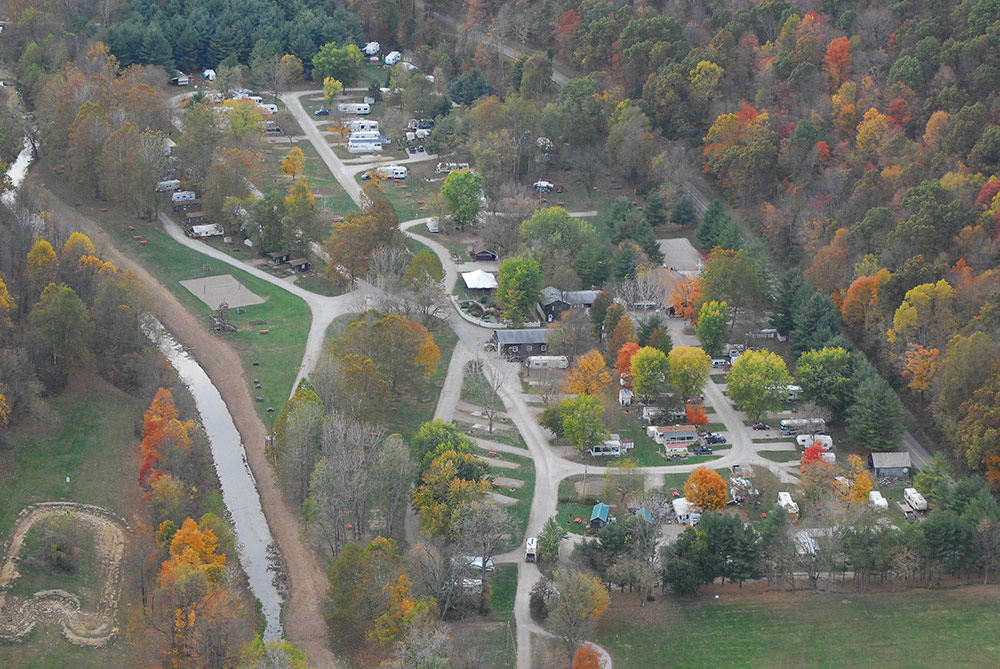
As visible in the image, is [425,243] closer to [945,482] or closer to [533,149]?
[533,149]

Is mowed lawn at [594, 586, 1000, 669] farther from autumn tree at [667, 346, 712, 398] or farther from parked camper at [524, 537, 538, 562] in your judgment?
autumn tree at [667, 346, 712, 398]

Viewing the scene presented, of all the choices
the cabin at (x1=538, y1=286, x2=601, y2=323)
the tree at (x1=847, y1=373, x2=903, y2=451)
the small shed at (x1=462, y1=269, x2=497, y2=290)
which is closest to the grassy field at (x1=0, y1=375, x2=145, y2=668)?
the small shed at (x1=462, y1=269, x2=497, y2=290)

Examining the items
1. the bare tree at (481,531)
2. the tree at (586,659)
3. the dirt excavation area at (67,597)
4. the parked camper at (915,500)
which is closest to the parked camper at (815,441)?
the parked camper at (915,500)

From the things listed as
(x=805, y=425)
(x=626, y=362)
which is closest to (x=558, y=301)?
(x=626, y=362)

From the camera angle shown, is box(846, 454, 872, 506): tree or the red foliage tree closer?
box(846, 454, 872, 506): tree

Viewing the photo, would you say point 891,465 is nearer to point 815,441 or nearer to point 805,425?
point 815,441

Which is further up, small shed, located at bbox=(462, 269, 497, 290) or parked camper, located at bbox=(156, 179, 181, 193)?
parked camper, located at bbox=(156, 179, 181, 193)

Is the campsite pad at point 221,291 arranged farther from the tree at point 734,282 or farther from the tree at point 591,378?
the tree at point 734,282
